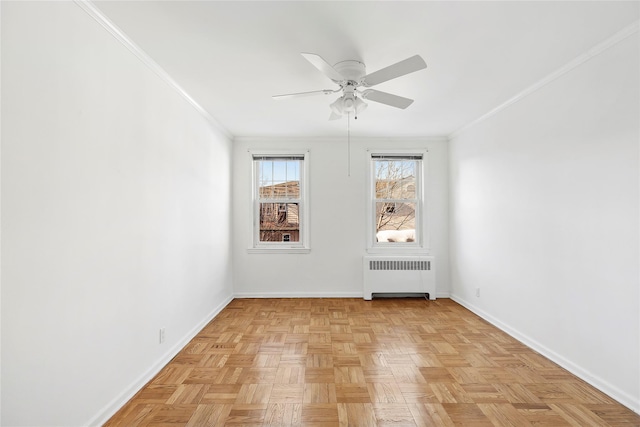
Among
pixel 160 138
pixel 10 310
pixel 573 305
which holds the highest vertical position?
pixel 160 138

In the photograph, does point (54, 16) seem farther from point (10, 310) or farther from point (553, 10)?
point (553, 10)

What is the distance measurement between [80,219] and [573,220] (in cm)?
→ 323

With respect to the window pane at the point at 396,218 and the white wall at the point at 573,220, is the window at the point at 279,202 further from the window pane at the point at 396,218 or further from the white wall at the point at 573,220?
the white wall at the point at 573,220

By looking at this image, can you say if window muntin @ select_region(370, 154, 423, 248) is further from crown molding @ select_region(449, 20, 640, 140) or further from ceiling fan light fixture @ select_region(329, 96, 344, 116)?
ceiling fan light fixture @ select_region(329, 96, 344, 116)

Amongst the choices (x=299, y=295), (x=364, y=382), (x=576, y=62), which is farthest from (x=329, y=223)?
(x=576, y=62)

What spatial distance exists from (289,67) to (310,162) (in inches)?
92.7

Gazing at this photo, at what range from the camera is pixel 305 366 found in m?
2.57

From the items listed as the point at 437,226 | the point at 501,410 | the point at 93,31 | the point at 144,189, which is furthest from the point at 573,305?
the point at 93,31

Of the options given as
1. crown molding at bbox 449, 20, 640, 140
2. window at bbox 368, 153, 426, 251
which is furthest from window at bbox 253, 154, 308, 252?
crown molding at bbox 449, 20, 640, 140

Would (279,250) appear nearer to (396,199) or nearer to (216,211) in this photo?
(216,211)

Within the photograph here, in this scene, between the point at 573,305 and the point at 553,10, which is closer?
the point at 553,10

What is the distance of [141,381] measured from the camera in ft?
7.41

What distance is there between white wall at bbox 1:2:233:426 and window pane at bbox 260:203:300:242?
2.08 metres

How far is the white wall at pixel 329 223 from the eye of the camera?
4770 millimetres
